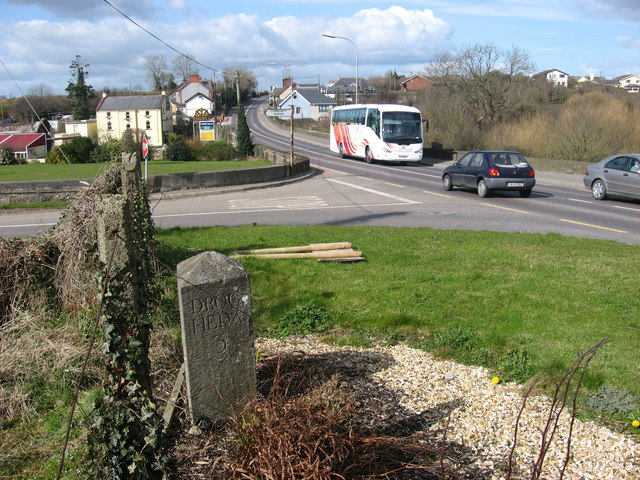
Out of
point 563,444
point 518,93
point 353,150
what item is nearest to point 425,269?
point 563,444

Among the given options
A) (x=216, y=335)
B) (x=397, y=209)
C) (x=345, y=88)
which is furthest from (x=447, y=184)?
(x=345, y=88)

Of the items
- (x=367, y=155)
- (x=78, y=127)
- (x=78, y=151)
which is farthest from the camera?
(x=78, y=127)

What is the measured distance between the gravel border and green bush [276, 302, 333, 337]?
34cm

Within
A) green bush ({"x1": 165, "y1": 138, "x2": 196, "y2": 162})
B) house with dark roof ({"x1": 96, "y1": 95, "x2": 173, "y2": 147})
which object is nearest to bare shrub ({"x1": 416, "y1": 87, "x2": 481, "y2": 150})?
green bush ({"x1": 165, "y1": 138, "x2": 196, "y2": 162})

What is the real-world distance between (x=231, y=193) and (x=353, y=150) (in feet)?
60.7

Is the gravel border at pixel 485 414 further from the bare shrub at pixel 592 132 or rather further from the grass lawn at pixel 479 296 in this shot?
the bare shrub at pixel 592 132

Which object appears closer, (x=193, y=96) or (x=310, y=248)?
(x=310, y=248)

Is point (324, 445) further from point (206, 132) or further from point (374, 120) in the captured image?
point (206, 132)

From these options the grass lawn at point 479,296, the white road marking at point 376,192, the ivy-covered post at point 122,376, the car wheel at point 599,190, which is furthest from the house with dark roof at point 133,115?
the ivy-covered post at point 122,376

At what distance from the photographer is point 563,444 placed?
4.33 metres

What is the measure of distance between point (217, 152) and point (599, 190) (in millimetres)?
33931

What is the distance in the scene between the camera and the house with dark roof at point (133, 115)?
3388 inches

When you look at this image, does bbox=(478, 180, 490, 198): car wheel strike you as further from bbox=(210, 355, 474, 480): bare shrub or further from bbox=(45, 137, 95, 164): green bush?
bbox=(45, 137, 95, 164): green bush

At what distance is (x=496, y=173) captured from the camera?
66.6 ft
